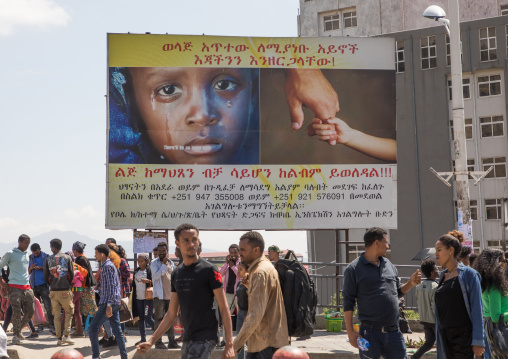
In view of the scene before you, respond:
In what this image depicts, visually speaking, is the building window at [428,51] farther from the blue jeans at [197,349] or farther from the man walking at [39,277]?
the blue jeans at [197,349]

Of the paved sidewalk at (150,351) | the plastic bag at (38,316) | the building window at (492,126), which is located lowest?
the paved sidewalk at (150,351)

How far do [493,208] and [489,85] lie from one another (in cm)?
816

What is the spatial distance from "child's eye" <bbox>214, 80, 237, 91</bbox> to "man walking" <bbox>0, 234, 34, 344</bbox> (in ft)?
20.0

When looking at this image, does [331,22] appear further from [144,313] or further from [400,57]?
[144,313]

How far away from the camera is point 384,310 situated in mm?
7641

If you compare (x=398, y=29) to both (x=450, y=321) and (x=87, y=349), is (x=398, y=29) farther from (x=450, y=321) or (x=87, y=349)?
(x=450, y=321)

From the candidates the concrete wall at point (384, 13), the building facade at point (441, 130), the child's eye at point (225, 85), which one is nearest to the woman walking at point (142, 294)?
the child's eye at point (225, 85)

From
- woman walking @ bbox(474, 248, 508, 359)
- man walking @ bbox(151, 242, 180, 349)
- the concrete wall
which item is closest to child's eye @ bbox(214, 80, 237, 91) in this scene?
man walking @ bbox(151, 242, 180, 349)

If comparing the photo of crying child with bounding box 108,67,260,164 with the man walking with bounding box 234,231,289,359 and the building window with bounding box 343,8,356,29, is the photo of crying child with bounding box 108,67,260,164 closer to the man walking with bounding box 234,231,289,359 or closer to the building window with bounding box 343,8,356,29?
the man walking with bounding box 234,231,289,359

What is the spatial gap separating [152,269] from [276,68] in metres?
6.68

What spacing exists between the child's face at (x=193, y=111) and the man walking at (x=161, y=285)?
186 inches

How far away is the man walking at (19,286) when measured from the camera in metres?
14.7

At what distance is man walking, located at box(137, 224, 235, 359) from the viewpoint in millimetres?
7383

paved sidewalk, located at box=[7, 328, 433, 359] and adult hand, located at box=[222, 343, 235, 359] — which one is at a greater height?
adult hand, located at box=[222, 343, 235, 359]
